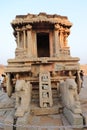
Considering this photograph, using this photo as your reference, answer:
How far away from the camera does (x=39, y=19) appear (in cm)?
962

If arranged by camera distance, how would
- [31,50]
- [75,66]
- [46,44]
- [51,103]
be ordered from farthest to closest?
[46,44], [31,50], [75,66], [51,103]

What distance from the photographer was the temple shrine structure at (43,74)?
6.54 m

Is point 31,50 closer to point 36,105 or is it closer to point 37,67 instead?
point 37,67

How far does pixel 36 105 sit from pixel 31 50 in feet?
10.3

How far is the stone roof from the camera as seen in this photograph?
9.64m

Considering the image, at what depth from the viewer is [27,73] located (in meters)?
8.16

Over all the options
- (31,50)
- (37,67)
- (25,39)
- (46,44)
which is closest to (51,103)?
(37,67)

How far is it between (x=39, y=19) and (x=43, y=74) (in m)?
3.06

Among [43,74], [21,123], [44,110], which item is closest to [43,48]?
[43,74]

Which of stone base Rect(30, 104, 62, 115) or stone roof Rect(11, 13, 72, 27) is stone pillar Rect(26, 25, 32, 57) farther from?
stone base Rect(30, 104, 62, 115)

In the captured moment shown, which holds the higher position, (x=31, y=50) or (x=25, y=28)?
(x=25, y=28)

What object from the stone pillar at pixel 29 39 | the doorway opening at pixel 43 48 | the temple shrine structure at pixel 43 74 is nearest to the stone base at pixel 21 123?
the temple shrine structure at pixel 43 74

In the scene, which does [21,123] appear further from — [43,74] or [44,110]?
[43,74]

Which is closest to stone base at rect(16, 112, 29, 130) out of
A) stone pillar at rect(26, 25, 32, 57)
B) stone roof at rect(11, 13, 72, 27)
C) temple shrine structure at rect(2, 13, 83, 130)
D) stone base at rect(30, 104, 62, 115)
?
temple shrine structure at rect(2, 13, 83, 130)
